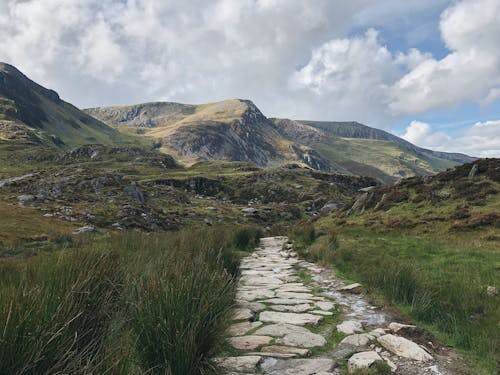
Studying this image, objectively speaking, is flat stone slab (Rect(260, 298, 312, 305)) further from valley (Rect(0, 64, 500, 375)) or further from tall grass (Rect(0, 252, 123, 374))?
tall grass (Rect(0, 252, 123, 374))

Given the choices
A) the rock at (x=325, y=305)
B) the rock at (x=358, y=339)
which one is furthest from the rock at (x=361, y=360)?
the rock at (x=325, y=305)

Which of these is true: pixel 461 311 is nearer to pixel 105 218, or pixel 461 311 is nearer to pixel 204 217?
pixel 105 218

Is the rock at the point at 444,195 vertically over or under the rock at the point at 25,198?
over

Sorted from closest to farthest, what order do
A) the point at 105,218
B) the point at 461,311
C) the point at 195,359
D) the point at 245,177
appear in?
the point at 195,359 → the point at 461,311 → the point at 105,218 → the point at 245,177

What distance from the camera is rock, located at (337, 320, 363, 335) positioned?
4.86 metres

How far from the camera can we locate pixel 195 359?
309 centimetres

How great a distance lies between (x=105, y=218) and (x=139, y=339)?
2421cm

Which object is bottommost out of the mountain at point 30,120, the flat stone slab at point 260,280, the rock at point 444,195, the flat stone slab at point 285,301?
the flat stone slab at point 260,280

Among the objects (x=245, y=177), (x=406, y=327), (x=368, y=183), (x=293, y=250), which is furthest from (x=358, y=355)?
(x=368, y=183)

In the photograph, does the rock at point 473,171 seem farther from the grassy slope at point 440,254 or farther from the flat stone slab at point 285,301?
the flat stone slab at point 285,301

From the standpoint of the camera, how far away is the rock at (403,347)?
396cm

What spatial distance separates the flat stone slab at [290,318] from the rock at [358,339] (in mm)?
731

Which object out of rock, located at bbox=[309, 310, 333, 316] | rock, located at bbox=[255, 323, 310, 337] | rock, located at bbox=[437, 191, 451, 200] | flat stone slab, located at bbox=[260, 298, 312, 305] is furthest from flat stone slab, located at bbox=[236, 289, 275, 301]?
rock, located at bbox=[437, 191, 451, 200]

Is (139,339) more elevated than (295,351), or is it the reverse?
(139,339)
